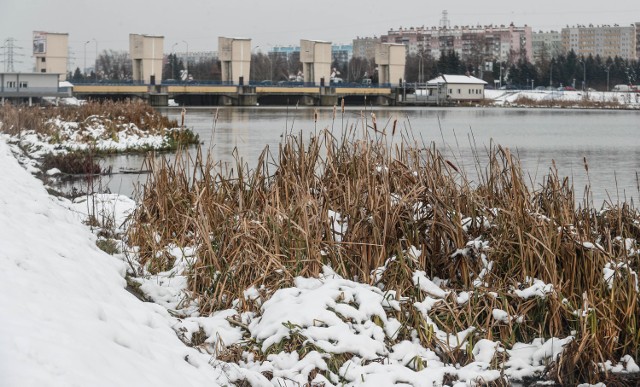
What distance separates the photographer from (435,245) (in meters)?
6.77

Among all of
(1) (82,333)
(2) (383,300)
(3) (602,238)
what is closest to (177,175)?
(2) (383,300)

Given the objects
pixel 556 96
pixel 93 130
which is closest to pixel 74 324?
pixel 93 130

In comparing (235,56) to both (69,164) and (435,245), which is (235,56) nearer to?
(69,164)

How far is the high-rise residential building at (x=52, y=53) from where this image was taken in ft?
274

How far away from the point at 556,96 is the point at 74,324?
11091 centimetres

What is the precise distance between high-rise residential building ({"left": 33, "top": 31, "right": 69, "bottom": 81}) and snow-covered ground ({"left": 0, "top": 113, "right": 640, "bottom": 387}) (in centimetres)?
8078

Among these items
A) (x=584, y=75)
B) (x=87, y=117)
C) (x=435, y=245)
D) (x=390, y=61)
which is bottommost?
(x=435, y=245)

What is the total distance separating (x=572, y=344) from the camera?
18.3 ft

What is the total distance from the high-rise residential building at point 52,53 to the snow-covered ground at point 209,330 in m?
80.8

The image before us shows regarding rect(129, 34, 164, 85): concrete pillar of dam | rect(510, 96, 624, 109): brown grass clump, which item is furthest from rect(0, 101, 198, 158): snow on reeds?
rect(510, 96, 624, 109): brown grass clump

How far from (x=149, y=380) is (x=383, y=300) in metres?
2.40

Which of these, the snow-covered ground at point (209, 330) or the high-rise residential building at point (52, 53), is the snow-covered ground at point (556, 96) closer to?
the high-rise residential building at point (52, 53)

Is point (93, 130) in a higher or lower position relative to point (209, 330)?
higher

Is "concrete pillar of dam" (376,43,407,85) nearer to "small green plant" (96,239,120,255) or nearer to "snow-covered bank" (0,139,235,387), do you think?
"small green plant" (96,239,120,255)
